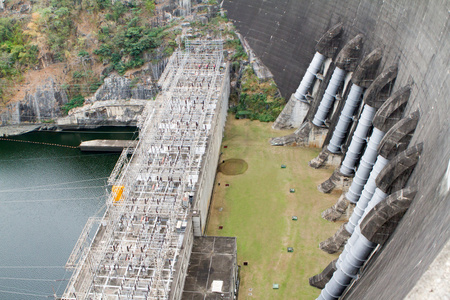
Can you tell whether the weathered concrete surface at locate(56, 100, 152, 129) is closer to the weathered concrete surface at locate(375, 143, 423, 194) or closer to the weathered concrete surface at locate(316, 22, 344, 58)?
the weathered concrete surface at locate(316, 22, 344, 58)

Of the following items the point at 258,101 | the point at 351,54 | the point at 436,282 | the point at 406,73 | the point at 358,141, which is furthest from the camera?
the point at 258,101

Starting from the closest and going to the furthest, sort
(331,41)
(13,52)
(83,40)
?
(331,41)
(13,52)
(83,40)

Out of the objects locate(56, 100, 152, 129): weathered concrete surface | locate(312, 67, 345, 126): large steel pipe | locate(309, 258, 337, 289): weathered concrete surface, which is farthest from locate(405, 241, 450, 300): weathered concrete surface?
locate(56, 100, 152, 129): weathered concrete surface

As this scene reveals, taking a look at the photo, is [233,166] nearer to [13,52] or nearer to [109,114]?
[109,114]

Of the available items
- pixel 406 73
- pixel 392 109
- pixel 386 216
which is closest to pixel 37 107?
pixel 392 109

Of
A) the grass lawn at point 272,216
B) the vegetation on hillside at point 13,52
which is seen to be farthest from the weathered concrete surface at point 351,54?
the vegetation on hillside at point 13,52

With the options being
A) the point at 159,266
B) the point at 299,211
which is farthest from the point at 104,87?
the point at 159,266

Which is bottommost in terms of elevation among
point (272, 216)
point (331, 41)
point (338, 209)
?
point (272, 216)
